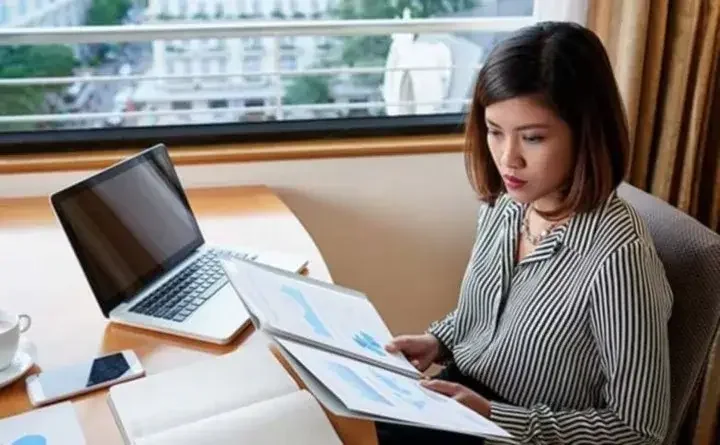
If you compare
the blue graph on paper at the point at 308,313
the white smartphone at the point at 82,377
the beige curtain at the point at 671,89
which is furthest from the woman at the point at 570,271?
the beige curtain at the point at 671,89

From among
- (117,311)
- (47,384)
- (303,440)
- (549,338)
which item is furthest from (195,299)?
(549,338)

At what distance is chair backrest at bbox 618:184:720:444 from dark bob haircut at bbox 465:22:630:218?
0.15m

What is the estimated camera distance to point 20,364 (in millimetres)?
1197

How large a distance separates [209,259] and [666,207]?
797 mm

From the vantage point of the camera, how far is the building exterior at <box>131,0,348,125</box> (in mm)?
2176

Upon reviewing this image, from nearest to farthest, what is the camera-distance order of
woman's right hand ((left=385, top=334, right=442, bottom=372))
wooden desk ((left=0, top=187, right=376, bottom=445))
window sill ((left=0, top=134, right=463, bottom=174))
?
wooden desk ((left=0, top=187, right=376, bottom=445))
woman's right hand ((left=385, top=334, right=442, bottom=372))
window sill ((left=0, top=134, right=463, bottom=174))

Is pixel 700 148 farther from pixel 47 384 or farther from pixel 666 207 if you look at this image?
pixel 47 384

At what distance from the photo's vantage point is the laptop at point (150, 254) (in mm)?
1333

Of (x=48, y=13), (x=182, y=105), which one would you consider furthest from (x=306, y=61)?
(x=48, y=13)

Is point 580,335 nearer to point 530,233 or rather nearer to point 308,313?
point 530,233

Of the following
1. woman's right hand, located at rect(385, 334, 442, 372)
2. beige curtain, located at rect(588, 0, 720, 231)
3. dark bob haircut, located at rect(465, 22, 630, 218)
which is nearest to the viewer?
dark bob haircut, located at rect(465, 22, 630, 218)

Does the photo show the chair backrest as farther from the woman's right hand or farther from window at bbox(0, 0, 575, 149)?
window at bbox(0, 0, 575, 149)

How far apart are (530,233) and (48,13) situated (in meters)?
1.37

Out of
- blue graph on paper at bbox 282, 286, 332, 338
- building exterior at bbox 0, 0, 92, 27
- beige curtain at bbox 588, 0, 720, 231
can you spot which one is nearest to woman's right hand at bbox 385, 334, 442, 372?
blue graph on paper at bbox 282, 286, 332, 338
